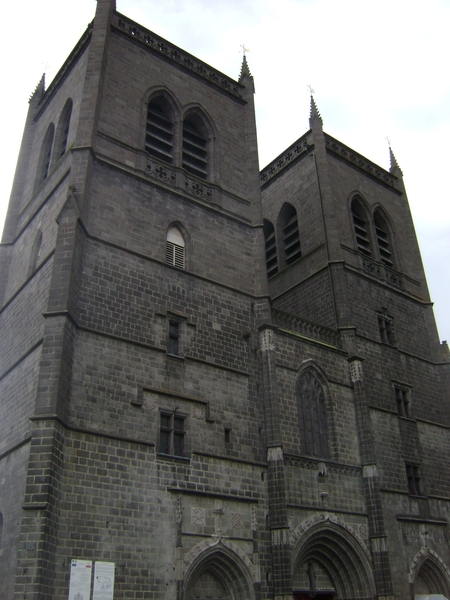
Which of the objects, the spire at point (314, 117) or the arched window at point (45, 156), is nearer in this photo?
the arched window at point (45, 156)

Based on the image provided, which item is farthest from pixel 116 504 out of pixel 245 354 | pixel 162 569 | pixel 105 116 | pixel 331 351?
pixel 105 116

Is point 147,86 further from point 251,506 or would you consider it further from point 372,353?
point 251,506

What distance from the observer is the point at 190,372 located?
742 inches

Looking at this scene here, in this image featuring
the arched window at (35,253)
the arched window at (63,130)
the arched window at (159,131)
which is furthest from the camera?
the arched window at (63,130)

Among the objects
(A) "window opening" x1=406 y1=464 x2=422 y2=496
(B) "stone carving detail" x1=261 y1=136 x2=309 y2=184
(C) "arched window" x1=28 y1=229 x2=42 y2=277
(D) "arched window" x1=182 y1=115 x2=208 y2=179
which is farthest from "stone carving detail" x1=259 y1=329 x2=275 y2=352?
(B) "stone carving detail" x1=261 y1=136 x2=309 y2=184

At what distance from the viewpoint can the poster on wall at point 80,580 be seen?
1391cm

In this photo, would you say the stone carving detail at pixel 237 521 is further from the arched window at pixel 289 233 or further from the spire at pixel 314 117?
the spire at pixel 314 117

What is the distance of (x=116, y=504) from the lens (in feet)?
50.5

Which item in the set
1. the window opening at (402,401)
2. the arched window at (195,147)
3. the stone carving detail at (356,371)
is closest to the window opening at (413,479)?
the window opening at (402,401)

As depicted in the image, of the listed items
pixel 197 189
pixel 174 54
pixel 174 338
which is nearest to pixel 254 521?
pixel 174 338

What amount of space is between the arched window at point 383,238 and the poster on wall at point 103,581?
20.2 m

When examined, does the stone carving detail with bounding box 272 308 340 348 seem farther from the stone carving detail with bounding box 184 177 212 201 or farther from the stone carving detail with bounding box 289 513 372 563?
the stone carving detail with bounding box 289 513 372 563

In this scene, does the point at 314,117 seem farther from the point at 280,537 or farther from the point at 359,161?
the point at 280,537

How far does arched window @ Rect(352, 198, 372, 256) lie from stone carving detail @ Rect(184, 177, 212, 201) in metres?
8.84
